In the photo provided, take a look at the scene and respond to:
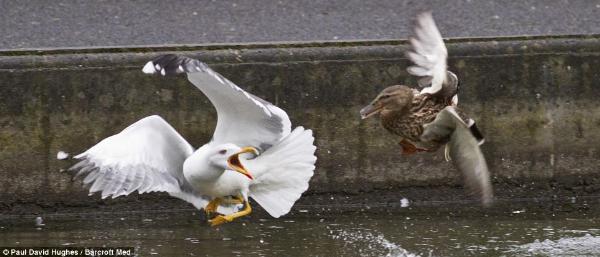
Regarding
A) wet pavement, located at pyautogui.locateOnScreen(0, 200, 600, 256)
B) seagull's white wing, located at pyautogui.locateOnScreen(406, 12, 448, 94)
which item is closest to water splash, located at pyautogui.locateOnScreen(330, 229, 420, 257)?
wet pavement, located at pyautogui.locateOnScreen(0, 200, 600, 256)

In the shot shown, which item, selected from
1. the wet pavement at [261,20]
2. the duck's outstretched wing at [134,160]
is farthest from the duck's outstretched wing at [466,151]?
the wet pavement at [261,20]

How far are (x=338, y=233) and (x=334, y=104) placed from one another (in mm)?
1158

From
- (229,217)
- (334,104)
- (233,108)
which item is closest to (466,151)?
(233,108)

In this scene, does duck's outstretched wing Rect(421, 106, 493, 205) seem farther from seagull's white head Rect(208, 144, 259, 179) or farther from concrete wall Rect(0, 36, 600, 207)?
concrete wall Rect(0, 36, 600, 207)

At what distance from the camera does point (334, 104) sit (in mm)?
8594

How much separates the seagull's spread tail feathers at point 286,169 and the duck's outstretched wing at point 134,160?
533 mm

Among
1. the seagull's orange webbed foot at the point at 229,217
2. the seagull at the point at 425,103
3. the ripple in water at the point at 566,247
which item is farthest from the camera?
Answer: the seagull's orange webbed foot at the point at 229,217

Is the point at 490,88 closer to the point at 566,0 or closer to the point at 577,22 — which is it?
the point at 577,22

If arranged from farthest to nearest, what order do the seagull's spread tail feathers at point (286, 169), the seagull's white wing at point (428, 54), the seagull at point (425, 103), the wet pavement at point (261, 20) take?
the wet pavement at point (261, 20) < the seagull's spread tail feathers at point (286, 169) < the seagull's white wing at point (428, 54) < the seagull at point (425, 103)

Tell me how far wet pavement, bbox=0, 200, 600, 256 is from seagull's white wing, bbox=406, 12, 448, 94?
100 cm

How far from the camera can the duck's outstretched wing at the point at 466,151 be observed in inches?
252

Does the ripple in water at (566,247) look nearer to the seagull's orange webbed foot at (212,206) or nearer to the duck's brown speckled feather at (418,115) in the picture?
the duck's brown speckled feather at (418,115)

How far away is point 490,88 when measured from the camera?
28.4ft

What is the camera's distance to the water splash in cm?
727
